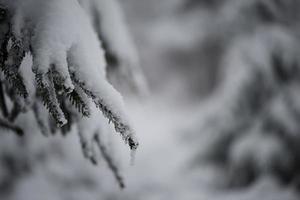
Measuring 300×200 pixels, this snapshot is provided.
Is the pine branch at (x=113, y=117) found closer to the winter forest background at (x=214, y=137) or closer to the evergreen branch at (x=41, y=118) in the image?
the evergreen branch at (x=41, y=118)

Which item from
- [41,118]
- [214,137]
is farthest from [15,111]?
[214,137]

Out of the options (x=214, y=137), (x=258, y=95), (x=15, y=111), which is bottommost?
(x=15, y=111)

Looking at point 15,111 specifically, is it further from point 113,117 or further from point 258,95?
point 258,95

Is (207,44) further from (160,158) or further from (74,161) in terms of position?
(74,161)

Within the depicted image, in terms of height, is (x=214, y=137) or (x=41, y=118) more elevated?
(x=214, y=137)

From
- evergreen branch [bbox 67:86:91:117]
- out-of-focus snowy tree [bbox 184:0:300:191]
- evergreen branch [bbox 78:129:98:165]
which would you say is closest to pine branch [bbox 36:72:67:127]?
evergreen branch [bbox 67:86:91:117]

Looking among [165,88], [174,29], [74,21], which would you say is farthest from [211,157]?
[74,21]
